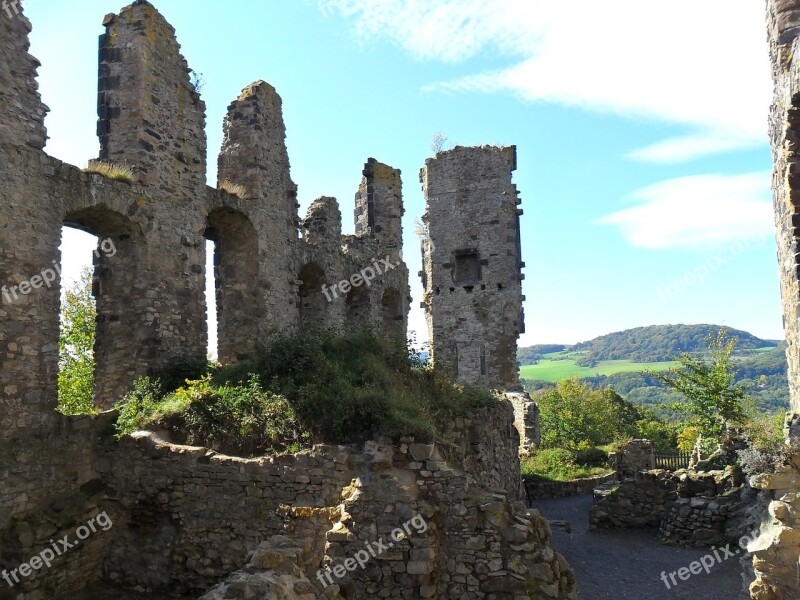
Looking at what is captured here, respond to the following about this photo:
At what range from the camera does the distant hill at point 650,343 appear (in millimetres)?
117625

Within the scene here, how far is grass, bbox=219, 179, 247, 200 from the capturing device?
45.8 ft

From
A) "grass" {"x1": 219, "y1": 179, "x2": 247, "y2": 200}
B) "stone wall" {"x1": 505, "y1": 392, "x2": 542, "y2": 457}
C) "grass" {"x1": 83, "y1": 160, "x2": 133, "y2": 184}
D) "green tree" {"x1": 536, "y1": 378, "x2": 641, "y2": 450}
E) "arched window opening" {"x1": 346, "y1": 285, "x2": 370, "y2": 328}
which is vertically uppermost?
"grass" {"x1": 219, "y1": 179, "x2": 247, "y2": 200}

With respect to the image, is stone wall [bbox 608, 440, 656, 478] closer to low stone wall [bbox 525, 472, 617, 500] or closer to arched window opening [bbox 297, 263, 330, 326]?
low stone wall [bbox 525, 472, 617, 500]

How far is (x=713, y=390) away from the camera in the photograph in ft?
82.0

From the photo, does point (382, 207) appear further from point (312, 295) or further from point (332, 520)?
point (332, 520)

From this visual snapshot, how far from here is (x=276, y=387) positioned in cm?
959

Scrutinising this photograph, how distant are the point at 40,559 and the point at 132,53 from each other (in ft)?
28.1

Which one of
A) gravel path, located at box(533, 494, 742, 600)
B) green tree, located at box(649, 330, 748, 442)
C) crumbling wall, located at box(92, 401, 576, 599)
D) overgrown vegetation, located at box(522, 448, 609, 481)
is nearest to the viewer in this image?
crumbling wall, located at box(92, 401, 576, 599)

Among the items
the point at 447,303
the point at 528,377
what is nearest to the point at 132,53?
the point at 447,303

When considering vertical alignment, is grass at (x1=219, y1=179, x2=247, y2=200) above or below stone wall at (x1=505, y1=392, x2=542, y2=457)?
above

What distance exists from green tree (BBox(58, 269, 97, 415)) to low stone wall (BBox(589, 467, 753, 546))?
1662 cm

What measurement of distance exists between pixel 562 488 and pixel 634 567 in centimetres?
876

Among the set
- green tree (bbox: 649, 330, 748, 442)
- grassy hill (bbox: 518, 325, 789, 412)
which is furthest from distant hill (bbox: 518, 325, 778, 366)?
green tree (bbox: 649, 330, 748, 442)

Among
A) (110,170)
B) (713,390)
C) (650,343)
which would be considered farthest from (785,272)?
(650,343)
